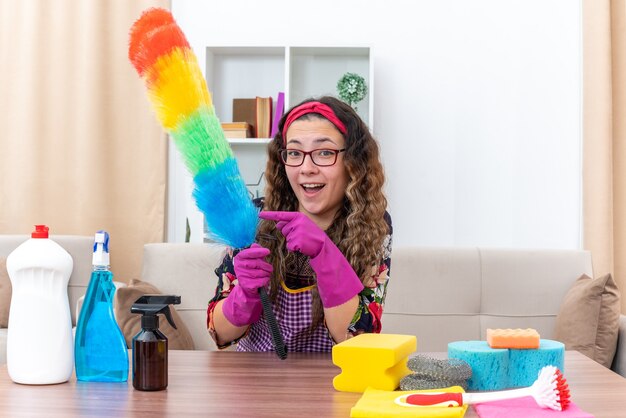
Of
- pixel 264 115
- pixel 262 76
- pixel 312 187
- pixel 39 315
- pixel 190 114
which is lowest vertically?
pixel 39 315

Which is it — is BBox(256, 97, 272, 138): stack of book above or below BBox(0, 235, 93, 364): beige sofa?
above

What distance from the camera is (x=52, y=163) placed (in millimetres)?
3422

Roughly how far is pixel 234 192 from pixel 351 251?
0.48 m

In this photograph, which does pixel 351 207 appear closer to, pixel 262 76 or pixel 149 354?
pixel 149 354

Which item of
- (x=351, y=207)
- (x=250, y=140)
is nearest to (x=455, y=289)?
(x=250, y=140)

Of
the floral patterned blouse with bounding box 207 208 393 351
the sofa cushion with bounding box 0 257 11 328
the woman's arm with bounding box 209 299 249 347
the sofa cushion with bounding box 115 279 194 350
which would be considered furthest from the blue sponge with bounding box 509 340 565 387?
the sofa cushion with bounding box 0 257 11 328

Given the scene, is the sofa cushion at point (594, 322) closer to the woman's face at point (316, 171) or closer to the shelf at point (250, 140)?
the woman's face at point (316, 171)

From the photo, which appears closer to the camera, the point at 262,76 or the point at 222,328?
the point at 222,328

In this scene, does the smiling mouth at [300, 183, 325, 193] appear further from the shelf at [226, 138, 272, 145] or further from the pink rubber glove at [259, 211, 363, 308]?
the shelf at [226, 138, 272, 145]

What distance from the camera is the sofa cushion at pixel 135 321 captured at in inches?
94.9

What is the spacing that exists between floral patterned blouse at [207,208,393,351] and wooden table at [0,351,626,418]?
14.8 inches

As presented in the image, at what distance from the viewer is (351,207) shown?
1.77m

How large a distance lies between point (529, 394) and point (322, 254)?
0.53 meters

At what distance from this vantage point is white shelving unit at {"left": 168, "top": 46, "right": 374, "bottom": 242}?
333 cm
